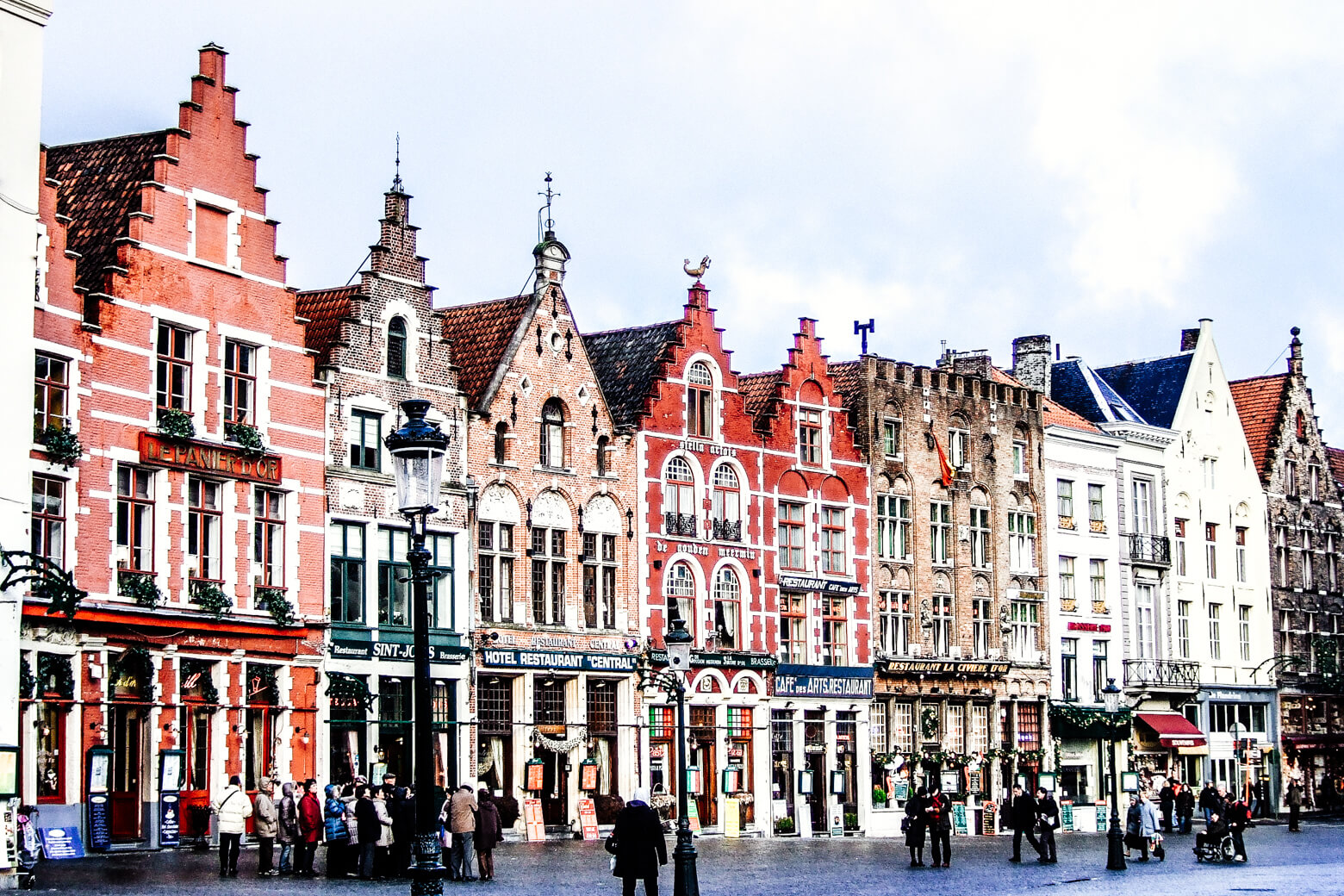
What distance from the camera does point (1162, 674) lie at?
67.1 meters

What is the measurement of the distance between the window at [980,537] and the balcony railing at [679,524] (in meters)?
11.9

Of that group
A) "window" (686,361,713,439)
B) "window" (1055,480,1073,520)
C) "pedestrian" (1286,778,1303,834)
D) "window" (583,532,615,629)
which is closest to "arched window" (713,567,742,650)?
"window" (686,361,713,439)

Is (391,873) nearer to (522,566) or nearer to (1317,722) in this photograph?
(522,566)

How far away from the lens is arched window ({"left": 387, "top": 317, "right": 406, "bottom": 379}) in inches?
1784

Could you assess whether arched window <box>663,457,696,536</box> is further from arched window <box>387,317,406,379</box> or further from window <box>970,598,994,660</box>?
window <box>970,598,994,660</box>

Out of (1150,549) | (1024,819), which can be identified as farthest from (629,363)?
(1150,549)

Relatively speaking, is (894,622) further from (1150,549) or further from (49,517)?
(49,517)

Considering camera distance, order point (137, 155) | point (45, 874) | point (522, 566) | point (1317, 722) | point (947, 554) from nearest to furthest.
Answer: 1. point (45, 874)
2. point (137, 155)
3. point (522, 566)
4. point (947, 554)
5. point (1317, 722)

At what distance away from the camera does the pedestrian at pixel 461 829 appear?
104 ft

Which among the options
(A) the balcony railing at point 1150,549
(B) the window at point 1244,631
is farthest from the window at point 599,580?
(B) the window at point 1244,631

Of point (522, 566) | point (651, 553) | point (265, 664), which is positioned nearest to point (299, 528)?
point (265, 664)

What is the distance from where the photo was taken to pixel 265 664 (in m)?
41.5

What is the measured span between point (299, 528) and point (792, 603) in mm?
16942

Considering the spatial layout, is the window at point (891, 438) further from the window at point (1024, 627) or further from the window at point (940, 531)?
the window at point (1024, 627)
